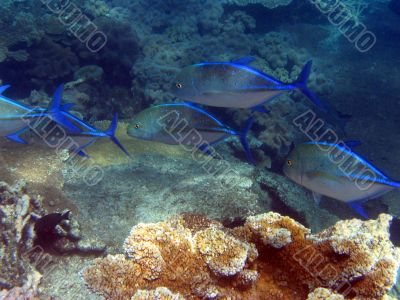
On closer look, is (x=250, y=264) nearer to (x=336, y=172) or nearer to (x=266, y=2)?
(x=336, y=172)

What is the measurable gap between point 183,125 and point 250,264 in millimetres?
1554

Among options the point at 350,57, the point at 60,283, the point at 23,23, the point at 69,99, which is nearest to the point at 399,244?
the point at 60,283

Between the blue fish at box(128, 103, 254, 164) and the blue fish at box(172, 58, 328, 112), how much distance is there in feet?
0.50

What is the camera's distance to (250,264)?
2246 mm

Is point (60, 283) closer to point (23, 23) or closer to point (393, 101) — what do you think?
point (23, 23)

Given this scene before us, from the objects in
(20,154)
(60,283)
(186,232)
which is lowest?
(20,154)

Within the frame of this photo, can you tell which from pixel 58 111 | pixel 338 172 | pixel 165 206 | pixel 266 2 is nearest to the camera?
pixel 338 172

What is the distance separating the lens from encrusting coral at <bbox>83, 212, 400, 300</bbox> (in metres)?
2.04

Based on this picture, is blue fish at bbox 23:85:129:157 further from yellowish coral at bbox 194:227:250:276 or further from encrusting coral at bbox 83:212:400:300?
yellowish coral at bbox 194:227:250:276

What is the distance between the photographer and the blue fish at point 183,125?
10.6 ft

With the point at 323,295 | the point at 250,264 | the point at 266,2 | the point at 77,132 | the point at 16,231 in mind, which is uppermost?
the point at 266,2

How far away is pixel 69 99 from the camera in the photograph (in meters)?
6.12

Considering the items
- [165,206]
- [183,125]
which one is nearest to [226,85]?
[183,125]

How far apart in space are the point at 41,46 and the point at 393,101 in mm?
9068
